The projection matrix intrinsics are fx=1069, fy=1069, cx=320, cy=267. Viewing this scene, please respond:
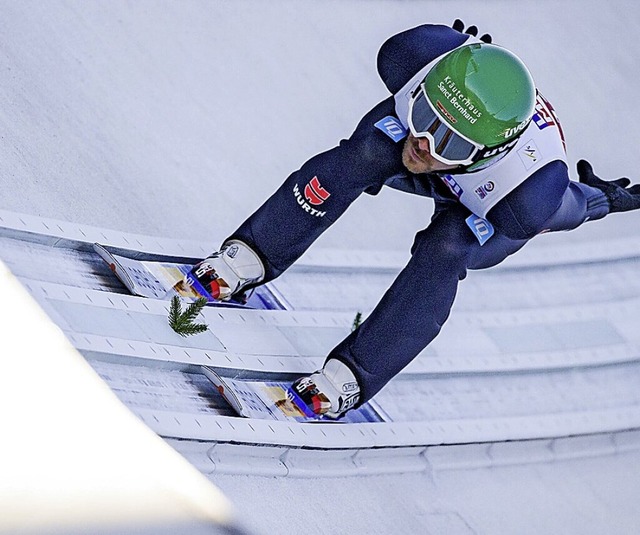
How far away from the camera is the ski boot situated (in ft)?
7.29

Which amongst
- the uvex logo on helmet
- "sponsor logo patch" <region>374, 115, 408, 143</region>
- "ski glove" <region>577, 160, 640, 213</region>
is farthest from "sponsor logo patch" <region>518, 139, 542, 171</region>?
"ski glove" <region>577, 160, 640, 213</region>

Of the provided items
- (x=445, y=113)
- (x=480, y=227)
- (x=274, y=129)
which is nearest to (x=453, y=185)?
(x=480, y=227)

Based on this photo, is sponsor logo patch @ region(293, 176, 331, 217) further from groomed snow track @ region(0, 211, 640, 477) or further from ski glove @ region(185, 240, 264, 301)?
groomed snow track @ region(0, 211, 640, 477)

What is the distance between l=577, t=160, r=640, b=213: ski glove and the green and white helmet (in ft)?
2.20

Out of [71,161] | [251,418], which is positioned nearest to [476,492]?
[251,418]

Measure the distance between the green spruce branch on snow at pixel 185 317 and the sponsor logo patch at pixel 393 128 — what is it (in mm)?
505

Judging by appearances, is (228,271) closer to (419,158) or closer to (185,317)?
(185,317)

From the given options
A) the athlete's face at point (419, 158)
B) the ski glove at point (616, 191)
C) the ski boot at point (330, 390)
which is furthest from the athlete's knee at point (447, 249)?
the ski glove at point (616, 191)

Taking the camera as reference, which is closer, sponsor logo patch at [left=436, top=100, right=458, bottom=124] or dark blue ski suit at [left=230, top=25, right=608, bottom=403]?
sponsor logo patch at [left=436, top=100, right=458, bottom=124]

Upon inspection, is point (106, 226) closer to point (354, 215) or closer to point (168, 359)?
point (168, 359)

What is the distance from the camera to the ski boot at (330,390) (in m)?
2.22

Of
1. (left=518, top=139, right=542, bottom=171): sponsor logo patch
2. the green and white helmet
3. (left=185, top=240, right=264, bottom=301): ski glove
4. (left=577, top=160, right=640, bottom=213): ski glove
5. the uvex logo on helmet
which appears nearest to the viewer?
the green and white helmet

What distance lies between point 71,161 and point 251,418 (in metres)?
0.83

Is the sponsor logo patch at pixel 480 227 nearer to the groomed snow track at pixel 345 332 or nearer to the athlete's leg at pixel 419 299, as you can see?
the athlete's leg at pixel 419 299
